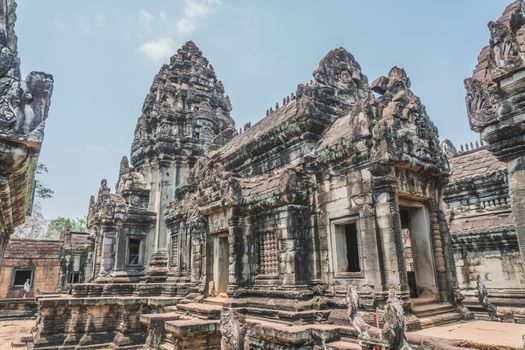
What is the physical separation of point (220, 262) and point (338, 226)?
426 cm

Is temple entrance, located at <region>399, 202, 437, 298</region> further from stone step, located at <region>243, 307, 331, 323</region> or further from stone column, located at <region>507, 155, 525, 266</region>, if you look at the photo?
stone column, located at <region>507, 155, 525, 266</region>

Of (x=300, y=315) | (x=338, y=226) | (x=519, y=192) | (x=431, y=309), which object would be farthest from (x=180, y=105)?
(x=519, y=192)

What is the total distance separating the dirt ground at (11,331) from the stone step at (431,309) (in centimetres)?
1580

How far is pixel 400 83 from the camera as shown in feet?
27.8

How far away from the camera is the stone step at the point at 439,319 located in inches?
254

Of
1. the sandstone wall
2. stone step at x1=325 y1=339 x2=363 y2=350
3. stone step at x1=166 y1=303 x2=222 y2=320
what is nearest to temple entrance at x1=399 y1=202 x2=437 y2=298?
stone step at x1=325 y1=339 x2=363 y2=350

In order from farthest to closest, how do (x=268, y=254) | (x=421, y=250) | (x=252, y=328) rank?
(x=268, y=254)
(x=421, y=250)
(x=252, y=328)

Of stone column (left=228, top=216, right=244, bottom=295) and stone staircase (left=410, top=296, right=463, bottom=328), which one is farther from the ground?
stone column (left=228, top=216, right=244, bottom=295)

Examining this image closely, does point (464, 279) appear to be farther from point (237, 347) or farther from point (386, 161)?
point (237, 347)

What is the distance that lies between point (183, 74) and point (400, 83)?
16.3 m

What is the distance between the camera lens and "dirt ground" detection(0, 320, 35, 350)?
15.2 metres

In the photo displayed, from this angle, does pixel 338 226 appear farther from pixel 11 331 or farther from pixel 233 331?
pixel 11 331

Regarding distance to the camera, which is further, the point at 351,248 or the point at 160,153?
the point at 160,153

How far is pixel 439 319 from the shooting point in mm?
6730
